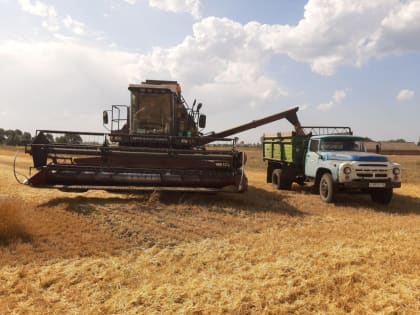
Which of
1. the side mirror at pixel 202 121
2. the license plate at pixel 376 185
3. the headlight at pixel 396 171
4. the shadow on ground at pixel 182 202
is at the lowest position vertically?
the shadow on ground at pixel 182 202

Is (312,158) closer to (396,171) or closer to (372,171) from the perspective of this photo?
(372,171)

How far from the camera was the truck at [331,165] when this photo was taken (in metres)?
8.85

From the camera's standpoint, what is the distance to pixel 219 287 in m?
3.74

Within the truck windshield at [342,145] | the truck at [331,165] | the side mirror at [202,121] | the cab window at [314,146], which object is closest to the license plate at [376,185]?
the truck at [331,165]

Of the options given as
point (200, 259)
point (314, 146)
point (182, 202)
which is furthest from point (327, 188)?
point (200, 259)

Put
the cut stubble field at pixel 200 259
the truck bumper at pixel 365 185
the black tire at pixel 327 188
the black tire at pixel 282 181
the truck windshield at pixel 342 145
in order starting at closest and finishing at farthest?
1. the cut stubble field at pixel 200 259
2. the truck bumper at pixel 365 185
3. the black tire at pixel 327 188
4. the truck windshield at pixel 342 145
5. the black tire at pixel 282 181

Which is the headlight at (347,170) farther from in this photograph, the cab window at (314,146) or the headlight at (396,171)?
the cab window at (314,146)

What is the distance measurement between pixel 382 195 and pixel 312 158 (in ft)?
7.46

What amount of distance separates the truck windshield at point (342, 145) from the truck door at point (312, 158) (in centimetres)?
29

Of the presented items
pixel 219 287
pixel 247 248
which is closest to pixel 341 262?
pixel 247 248

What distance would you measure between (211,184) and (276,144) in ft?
19.0

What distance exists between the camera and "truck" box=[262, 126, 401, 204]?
8852 millimetres

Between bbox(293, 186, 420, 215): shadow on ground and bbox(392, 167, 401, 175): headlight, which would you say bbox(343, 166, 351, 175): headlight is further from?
bbox(392, 167, 401, 175): headlight

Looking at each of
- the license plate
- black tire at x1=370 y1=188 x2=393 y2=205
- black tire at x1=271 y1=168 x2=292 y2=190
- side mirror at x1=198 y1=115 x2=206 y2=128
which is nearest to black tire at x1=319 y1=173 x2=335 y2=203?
the license plate
